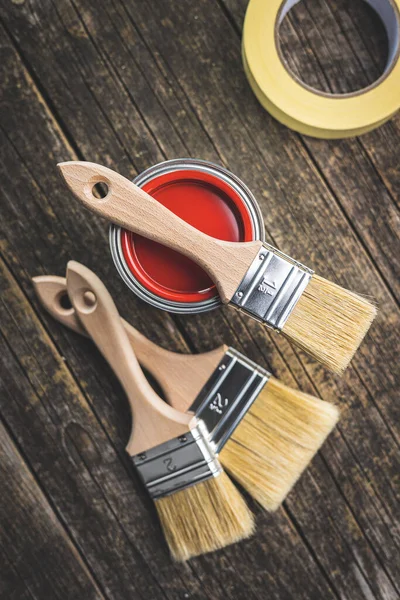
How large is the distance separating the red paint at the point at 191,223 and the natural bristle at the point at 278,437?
0.79 ft

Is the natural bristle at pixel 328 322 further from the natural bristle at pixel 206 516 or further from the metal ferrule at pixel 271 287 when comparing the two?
the natural bristle at pixel 206 516

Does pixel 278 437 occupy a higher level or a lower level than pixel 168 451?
higher

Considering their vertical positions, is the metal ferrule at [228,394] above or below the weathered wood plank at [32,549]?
above

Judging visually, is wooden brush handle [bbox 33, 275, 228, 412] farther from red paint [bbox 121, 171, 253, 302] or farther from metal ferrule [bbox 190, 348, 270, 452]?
red paint [bbox 121, 171, 253, 302]

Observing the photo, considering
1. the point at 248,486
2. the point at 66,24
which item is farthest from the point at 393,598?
the point at 66,24

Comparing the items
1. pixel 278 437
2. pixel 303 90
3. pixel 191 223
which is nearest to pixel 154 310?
pixel 191 223

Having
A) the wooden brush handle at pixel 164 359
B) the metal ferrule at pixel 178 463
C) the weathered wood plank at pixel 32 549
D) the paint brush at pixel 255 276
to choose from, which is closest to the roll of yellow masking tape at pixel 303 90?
the paint brush at pixel 255 276

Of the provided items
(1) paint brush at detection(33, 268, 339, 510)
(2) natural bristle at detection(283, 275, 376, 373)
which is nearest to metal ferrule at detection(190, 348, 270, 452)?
(1) paint brush at detection(33, 268, 339, 510)

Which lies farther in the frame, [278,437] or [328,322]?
[278,437]

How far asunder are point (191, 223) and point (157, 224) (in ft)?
0.29

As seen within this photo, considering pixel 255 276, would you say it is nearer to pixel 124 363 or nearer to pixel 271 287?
pixel 271 287

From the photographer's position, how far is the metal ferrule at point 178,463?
0.90m

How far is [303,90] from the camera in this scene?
0.88 metres

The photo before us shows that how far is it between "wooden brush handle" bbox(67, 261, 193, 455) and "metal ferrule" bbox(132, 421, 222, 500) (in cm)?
2
